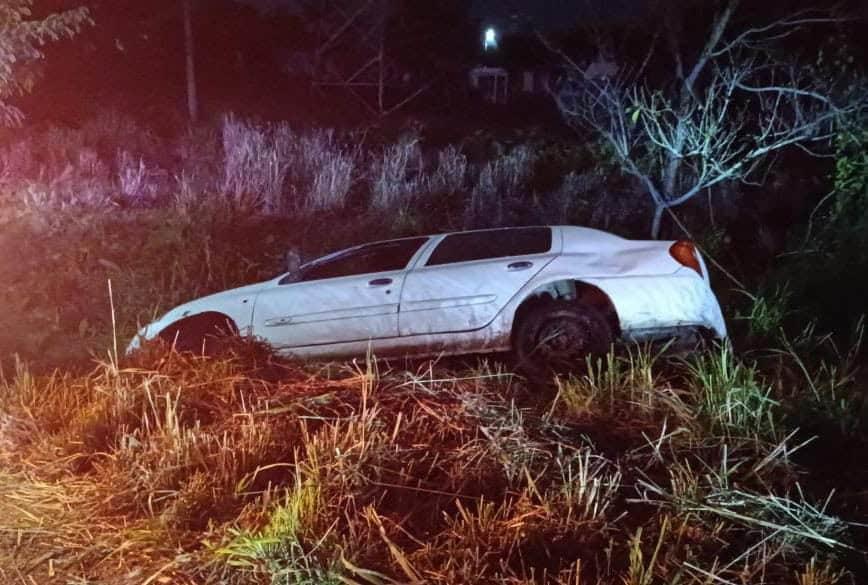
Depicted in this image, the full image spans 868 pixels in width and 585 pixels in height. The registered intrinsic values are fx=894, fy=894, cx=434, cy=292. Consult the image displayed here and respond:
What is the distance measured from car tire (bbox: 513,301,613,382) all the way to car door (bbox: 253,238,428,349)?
103 centimetres

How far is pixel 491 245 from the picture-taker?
7.03m

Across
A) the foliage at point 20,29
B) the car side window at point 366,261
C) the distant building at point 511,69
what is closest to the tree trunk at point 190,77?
the foliage at point 20,29

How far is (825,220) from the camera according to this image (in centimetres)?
1094

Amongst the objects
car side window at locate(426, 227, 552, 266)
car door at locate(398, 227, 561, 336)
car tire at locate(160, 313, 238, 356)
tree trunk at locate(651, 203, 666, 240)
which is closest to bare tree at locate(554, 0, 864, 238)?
tree trunk at locate(651, 203, 666, 240)

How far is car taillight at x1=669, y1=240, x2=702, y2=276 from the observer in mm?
6531

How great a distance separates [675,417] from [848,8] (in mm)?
8810

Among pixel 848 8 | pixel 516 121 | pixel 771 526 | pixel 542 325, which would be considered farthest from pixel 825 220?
pixel 516 121

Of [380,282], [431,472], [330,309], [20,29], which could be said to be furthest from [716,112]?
[431,472]

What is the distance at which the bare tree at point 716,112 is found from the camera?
966 cm

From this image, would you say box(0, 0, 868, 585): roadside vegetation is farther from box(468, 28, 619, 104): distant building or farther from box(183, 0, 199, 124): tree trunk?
box(468, 28, 619, 104): distant building

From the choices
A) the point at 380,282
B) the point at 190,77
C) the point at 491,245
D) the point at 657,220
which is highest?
the point at 190,77

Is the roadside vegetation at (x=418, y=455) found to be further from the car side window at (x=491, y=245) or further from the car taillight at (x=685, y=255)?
the car side window at (x=491, y=245)

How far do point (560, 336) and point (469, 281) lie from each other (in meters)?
0.80

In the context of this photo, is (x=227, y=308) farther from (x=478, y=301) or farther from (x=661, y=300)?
(x=661, y=300)
